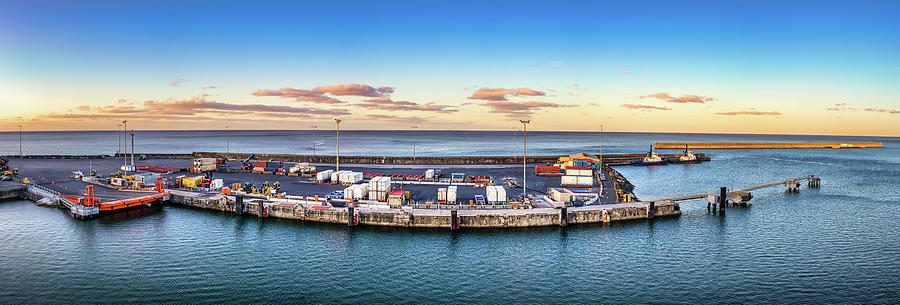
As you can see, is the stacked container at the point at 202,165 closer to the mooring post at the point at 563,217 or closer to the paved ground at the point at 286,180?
the paved ground at the point at 286,180

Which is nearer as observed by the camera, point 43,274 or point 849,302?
point 849,302

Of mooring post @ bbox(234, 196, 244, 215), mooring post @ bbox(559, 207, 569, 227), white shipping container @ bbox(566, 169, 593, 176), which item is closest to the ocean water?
mooring post @ bbox(559, 207, 569, 227)

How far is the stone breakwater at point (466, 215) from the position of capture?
4981cm

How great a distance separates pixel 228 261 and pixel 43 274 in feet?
44.5

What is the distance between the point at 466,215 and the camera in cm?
4991

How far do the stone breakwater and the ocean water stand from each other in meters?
1.24

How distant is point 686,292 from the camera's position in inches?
1305

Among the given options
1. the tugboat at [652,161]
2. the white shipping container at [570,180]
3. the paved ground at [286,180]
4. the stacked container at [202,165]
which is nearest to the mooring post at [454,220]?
the paved ground at [286,180]

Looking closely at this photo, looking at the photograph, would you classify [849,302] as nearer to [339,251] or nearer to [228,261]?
[339,251]

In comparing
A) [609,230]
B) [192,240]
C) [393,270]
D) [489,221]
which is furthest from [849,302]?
[192,240]

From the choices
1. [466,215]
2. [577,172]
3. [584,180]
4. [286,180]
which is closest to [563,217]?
[466,215]

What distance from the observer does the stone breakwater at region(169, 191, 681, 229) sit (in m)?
49.8

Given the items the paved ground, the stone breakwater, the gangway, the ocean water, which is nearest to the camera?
the ocean water

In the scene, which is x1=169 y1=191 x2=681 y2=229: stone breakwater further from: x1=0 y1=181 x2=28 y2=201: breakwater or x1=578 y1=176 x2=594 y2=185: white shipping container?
x1=0 y1=181 x2=28 y2=201: breakwater
